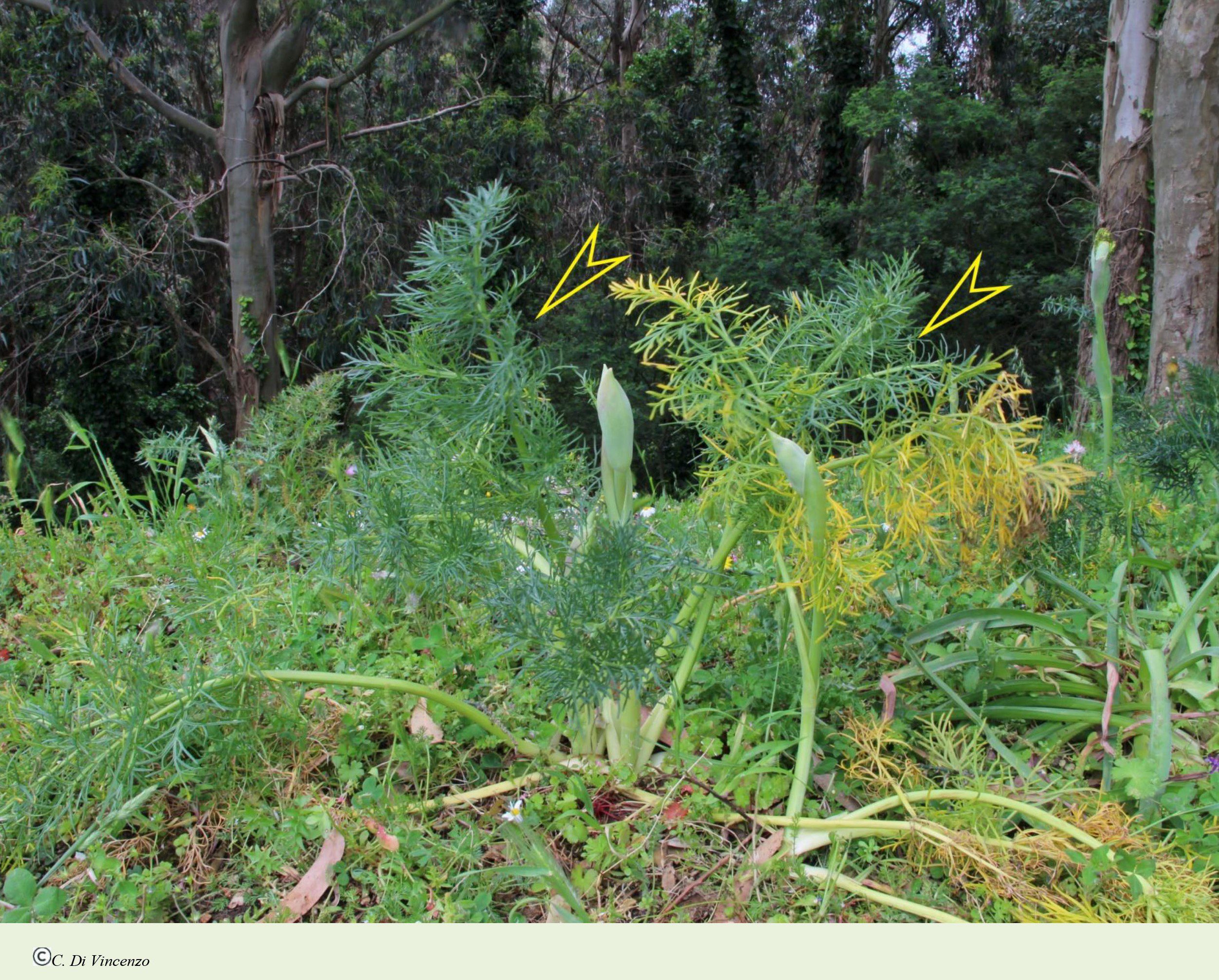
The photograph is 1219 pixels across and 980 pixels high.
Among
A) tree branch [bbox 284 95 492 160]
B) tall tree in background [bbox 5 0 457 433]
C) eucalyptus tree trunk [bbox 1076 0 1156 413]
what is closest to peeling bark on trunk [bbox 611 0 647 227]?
tree branch [bbox 284 95 492 160]

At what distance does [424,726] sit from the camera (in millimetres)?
1650

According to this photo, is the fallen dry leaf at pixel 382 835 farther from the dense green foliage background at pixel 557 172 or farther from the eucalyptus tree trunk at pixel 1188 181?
the dense green foliage background at pixel 557 172

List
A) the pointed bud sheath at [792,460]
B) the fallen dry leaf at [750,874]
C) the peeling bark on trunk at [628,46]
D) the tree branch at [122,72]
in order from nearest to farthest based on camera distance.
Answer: the pointed bud sheath at [792,460]
the fallen dry leaf at [750,874]
the tree branch at [122,72]
the peeling bark on trunk at [628,46]

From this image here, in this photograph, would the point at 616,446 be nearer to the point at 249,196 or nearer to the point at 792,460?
the point at 792,460

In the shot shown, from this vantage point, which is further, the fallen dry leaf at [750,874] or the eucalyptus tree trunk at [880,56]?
the eucalyptus tree trunk at [880,56]

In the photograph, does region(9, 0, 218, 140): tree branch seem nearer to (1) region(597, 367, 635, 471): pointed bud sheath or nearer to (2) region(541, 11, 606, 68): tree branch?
(2) region(541, 11, 606, 68): tree branch

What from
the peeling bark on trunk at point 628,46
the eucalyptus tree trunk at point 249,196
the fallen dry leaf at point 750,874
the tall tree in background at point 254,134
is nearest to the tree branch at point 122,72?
the tall tree in background at point 254,134

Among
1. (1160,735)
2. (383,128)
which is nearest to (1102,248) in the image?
(1160,735)

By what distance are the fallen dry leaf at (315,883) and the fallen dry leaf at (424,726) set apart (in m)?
0.24

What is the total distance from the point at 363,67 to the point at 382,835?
9.08 metres

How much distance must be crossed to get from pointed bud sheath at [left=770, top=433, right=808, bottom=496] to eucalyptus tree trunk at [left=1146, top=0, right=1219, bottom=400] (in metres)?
4.31

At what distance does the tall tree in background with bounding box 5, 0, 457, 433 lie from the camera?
8.58 meters

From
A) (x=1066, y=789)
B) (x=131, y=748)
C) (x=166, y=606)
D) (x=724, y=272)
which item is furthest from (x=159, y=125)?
(x=1066, y=789)

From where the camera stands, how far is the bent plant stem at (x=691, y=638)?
1.45 meters
